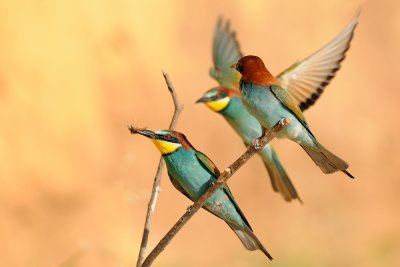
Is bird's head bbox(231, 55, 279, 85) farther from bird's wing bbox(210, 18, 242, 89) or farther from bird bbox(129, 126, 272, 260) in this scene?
bird's wing bbox(210, 18, 242, 89)

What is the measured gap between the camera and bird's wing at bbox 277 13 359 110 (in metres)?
2.60

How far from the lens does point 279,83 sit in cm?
245

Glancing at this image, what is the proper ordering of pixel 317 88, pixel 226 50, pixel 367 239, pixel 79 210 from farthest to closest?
pixel 367 239
pixel 79 210
pixel 226 50
pixel 317 88

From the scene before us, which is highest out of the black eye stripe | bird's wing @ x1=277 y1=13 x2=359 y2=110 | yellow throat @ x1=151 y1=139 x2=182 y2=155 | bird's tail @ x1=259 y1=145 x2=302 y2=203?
yellow throat @ x1=151 y1=139 x2=182 y2=155

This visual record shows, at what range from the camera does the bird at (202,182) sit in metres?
1.99

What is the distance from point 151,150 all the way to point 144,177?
0.17 meters

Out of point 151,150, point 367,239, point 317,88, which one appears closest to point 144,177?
point 151,150

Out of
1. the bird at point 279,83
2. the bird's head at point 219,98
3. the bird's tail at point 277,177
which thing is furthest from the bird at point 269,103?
the bird's head at point 219,98

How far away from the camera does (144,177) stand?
15.5 ft

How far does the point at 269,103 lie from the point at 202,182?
30 centimetres

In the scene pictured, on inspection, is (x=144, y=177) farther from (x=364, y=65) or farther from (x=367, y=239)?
(x=364, y=65)

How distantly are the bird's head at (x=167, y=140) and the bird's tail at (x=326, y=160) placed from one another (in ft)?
0.93

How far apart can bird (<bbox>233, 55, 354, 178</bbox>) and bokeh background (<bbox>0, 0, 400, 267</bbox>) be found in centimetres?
201

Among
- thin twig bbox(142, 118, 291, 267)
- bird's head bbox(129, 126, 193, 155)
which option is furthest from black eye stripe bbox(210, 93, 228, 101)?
thin twig bbox(142, 118, 291, 267)
